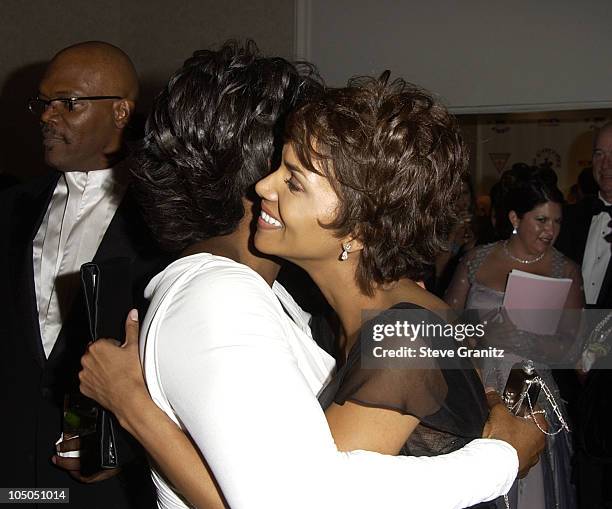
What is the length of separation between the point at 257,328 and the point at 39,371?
125cm

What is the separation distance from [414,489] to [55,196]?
5.69 ft

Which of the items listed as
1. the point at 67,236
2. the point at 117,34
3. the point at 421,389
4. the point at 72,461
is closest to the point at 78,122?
the point at 67,236

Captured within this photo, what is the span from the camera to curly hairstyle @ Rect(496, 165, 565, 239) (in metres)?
3.84

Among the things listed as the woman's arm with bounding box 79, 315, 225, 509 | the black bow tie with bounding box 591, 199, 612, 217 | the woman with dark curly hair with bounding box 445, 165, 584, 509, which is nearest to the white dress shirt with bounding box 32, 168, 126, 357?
the woman's arm with bounding box 79, 315, 225, 509

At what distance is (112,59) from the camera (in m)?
2.49

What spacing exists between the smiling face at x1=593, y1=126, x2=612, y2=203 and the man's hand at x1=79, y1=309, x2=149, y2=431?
351 centimetres

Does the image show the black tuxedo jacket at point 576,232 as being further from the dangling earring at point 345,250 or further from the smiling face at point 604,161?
the dangling earring at point 345,250

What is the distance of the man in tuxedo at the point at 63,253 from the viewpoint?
197cm

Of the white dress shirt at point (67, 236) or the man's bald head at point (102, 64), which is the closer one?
the white dress shirt at point (67, 236)

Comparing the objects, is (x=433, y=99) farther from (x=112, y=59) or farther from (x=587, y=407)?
(x=587, y=407)

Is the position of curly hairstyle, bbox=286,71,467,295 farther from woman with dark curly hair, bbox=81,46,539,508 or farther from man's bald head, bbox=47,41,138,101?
man's bald head, bbox=47,41,138,101

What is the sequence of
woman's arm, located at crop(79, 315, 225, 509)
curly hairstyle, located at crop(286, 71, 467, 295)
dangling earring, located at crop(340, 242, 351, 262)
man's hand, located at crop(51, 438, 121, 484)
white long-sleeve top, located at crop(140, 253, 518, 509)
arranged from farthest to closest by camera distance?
1. man's hand, located at crop(51, 438, 121, 484)
2. dangling earring, located at crop(340, 242, 351, 262)
3. curly hairstyle, located at crop(286, 71, 467, 295)
4. woman's arm, located at crop(79, 315, 225, 509)
5. white long-sleeve top, located at crop(140, 253, 518, 509)

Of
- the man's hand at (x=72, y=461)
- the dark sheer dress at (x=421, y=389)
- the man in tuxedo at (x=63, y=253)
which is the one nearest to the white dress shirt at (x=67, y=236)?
the man in tuxedo at (x=63, y=253)
